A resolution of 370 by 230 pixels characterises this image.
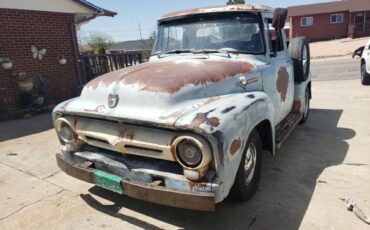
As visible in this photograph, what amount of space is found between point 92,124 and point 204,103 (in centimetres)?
115

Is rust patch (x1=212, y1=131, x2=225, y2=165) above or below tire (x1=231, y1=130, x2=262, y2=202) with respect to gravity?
above

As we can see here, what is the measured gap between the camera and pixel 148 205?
12.2ft

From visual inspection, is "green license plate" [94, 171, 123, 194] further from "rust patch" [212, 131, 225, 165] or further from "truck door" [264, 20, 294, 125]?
"truck door" [264, 20, 294, 125]

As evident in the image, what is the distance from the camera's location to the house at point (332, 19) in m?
36.3

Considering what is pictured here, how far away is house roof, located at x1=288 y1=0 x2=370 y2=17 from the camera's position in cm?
3666

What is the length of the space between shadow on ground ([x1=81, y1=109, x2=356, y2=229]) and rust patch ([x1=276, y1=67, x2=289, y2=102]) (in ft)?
3.00

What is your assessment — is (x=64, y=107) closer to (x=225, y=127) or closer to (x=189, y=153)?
(x=189, y=153)

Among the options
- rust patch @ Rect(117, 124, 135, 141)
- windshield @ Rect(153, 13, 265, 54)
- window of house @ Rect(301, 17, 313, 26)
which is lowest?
rust patch @ Rect(117, 124, 135, 141)

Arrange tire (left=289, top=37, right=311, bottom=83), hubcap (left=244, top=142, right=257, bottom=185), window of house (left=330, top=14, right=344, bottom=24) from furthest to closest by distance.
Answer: window of house (left=330, top=14, right=344, bottom=24) → tire (left=289, top=37, right=311, bottom=83) → hubcap (left=244, top=142, right=257, bottom=185)

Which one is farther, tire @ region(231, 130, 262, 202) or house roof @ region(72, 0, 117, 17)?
house roof @ region(72, 0, 117, 17)

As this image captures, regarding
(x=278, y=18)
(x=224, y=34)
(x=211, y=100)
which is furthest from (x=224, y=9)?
(x=211, y=100)

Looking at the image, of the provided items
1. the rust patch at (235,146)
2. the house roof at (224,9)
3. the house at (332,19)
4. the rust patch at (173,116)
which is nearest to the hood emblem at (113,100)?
the rust patch at (173,116)

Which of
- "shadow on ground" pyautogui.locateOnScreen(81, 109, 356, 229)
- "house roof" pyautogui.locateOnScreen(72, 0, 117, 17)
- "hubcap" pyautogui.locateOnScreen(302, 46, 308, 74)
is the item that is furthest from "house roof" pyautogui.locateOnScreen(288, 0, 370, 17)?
"shadow on ground" pyautogui.locateOnScreen(81, 109, 356, 229)

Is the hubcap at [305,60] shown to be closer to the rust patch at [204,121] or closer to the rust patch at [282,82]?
the rust patch at [282,82]
